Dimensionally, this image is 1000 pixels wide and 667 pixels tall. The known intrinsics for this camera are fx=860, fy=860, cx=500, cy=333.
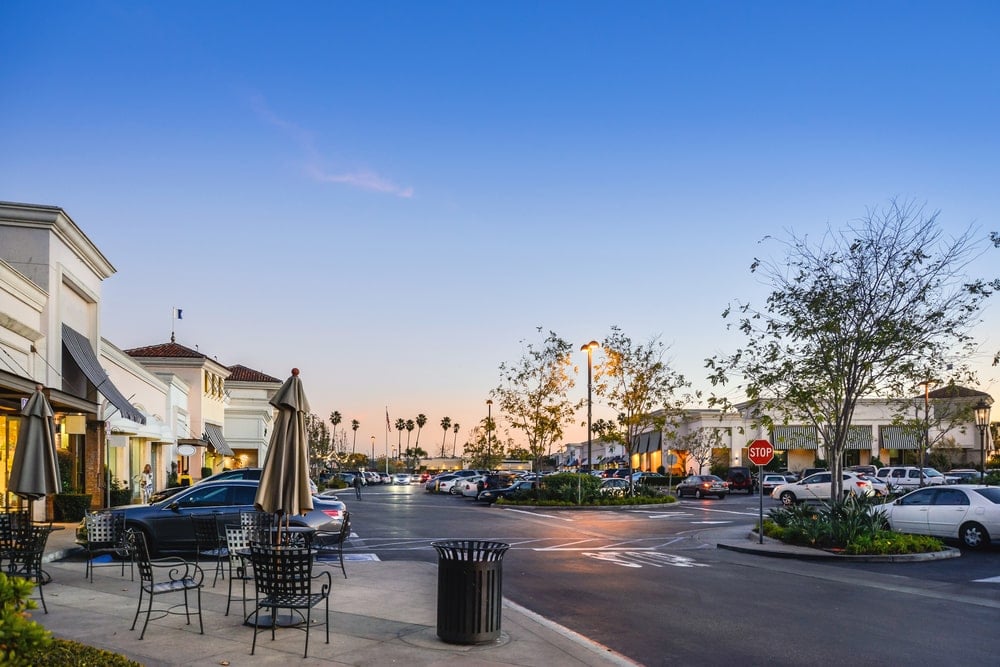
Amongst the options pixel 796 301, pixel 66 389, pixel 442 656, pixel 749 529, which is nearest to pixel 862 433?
pixel 749 529

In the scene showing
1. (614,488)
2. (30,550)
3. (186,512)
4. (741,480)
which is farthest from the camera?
(741,480)

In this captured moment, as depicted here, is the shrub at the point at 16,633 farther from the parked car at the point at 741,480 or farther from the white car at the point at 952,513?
the parked car at the point at 741,480

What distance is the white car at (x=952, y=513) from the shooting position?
20.0m

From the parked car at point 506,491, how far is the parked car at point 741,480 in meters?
18.4

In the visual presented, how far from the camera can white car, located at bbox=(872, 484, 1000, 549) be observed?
2002 centimetres

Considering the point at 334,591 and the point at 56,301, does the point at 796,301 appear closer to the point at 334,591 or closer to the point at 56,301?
the point at 334,591

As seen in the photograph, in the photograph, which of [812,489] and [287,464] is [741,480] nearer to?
[812,489]

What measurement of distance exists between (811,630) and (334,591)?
6.38 meters

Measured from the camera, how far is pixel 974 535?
20141 millimetres

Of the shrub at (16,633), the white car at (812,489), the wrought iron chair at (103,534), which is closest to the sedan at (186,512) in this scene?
the wrought iron chair at (103,534)

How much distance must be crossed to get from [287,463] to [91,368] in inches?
638

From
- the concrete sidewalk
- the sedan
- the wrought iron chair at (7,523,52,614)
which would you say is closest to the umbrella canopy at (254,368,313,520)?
the concrete sidewalk

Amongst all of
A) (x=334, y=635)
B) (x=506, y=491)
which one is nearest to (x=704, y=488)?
(x=506, y=491)

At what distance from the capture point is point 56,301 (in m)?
23.1
